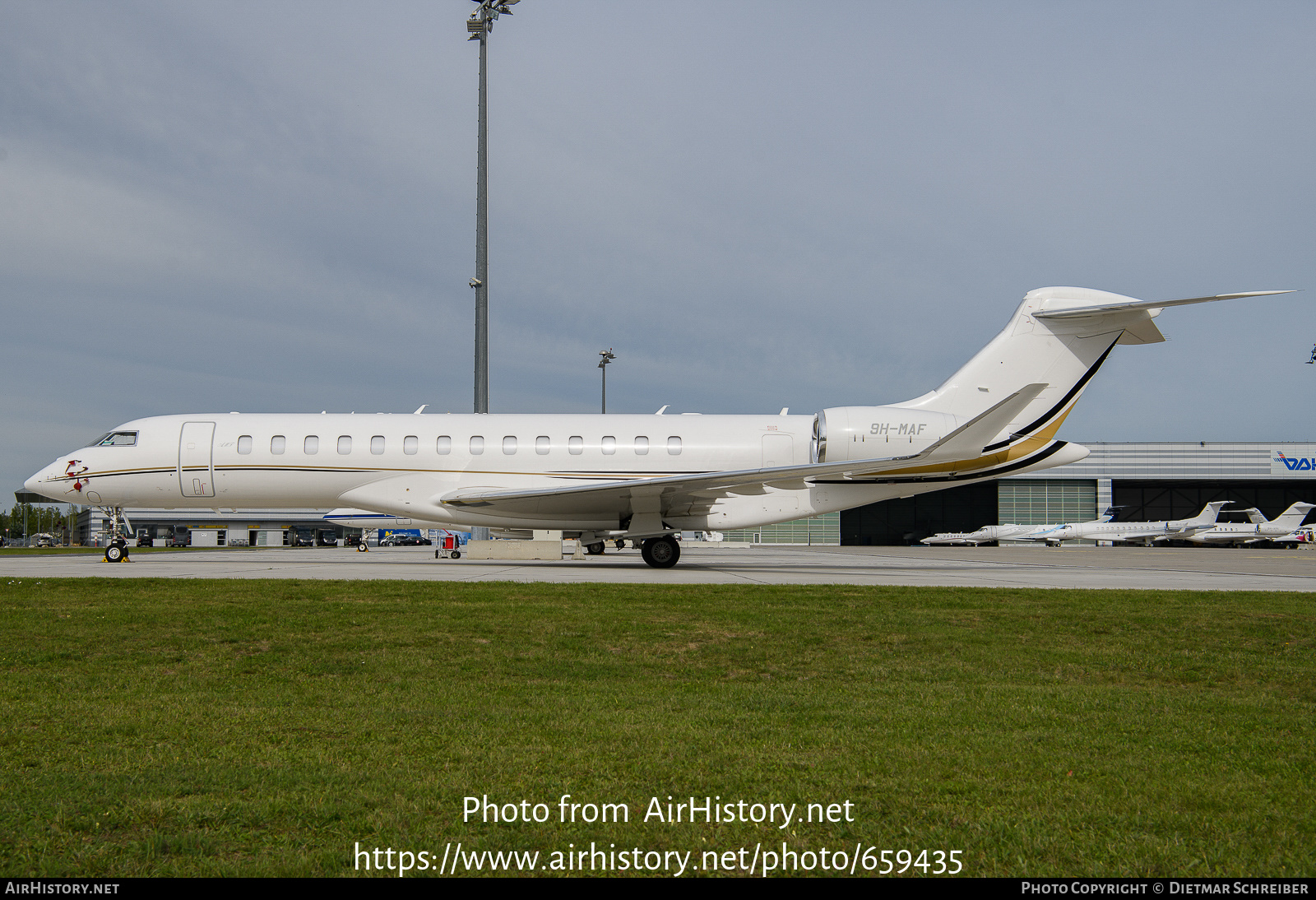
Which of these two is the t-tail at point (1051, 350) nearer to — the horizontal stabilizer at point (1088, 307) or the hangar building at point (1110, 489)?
the horizontal stabilizer at point (1088, 307)

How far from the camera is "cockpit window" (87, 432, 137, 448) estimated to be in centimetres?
1969

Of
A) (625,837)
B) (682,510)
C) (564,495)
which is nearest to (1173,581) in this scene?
(682,510)

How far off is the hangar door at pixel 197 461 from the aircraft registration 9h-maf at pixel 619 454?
4cm

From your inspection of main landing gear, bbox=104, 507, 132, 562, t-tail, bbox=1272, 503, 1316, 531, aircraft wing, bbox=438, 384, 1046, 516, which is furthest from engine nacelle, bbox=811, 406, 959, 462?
t-tail, bbox=1272, 503, 1316, 531

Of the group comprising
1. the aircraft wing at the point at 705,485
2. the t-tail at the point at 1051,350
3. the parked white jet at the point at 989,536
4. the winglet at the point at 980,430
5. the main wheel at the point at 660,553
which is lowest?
the parked white jet at the point at 989,536

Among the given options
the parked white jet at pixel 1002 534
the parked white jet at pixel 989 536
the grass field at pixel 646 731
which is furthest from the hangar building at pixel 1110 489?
the grass field at pixel 646 731

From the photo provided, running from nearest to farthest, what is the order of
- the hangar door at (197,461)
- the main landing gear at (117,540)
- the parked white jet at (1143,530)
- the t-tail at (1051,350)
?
the t-tail at (1051,350), the hangar door at (197,461), the main landing gear at (117,540), the parked white jet at (1143,530)

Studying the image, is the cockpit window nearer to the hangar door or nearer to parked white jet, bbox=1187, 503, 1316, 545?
the hangar door

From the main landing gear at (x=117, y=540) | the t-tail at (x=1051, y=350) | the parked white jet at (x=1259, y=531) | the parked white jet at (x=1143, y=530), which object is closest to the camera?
the t-tail at (x=1051, y=350)

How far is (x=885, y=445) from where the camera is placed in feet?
60.8

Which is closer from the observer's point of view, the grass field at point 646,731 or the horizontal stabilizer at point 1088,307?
the grass field at point 646,731

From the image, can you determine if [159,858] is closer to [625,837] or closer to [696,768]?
[625,837]

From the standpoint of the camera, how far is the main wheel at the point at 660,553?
18406 millimetres

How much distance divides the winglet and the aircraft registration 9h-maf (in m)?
0.10
